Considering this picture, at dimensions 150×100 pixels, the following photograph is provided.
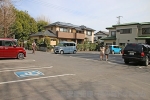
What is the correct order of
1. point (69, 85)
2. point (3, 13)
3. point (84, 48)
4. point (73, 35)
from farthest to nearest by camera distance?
point (73, 35) → point (84, 48) → point (3, 13) → point (69, 85)

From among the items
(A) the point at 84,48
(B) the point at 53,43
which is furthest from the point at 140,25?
(B) the point at 53,43

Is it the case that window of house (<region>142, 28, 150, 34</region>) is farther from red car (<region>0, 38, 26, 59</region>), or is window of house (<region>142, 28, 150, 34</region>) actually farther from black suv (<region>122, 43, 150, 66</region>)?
red car (<region>0, 38, 26, 59</region>)

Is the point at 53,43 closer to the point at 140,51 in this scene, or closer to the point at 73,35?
the point at 73,35

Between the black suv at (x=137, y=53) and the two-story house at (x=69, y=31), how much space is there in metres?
27.2

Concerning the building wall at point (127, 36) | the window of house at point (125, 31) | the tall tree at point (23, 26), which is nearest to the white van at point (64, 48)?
the building wall at point (127, 36)

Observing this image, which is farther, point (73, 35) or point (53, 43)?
point (73, 35)

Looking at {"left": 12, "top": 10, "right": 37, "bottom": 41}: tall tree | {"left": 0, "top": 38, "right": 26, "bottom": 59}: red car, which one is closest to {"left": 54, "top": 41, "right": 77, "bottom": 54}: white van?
{"left": 0, "top": 38, "right": 26, "bottom": 59}: red car

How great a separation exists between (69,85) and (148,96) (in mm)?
2795

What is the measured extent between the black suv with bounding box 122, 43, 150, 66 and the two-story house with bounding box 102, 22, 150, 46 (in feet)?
68.3

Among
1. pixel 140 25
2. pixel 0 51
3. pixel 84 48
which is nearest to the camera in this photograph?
pixel 0 51

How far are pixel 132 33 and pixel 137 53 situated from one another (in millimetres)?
24194

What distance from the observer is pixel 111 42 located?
3991cm

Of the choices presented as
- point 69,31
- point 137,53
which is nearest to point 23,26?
point 69,31

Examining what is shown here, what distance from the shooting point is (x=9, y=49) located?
14.3 meters
